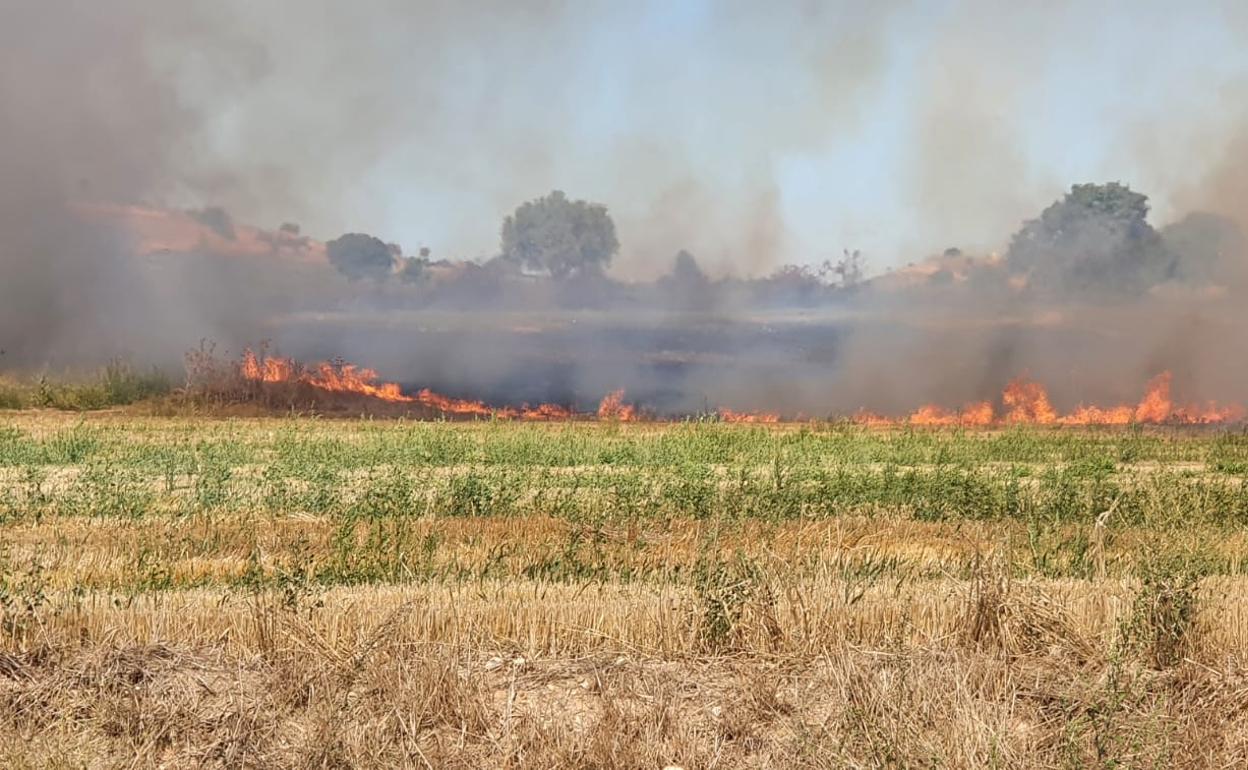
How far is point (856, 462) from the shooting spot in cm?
2402

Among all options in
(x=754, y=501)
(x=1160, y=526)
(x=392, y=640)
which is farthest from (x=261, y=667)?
(x=1160, y=526)

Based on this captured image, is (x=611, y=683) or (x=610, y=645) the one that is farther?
(x=610, y=645)

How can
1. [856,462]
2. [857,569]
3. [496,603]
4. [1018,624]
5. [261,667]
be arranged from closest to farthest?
[261,667], [1018,624], [496,603], [857,569], [856,462]

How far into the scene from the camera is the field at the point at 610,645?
677 centimetres

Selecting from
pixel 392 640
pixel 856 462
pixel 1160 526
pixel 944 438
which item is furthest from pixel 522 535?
pixel 944 438

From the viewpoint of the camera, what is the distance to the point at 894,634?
343 inches

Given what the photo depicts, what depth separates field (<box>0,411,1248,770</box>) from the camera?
6766 millimetres

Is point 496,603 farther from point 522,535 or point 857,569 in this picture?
point 522,535

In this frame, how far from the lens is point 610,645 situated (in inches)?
336

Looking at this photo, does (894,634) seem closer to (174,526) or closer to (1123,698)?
(1123,698)

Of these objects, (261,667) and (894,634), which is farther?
(894,634)

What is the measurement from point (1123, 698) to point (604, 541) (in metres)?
7.24

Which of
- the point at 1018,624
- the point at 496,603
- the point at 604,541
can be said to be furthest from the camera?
the point at 604,541

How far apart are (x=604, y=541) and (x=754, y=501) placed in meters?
3.70
